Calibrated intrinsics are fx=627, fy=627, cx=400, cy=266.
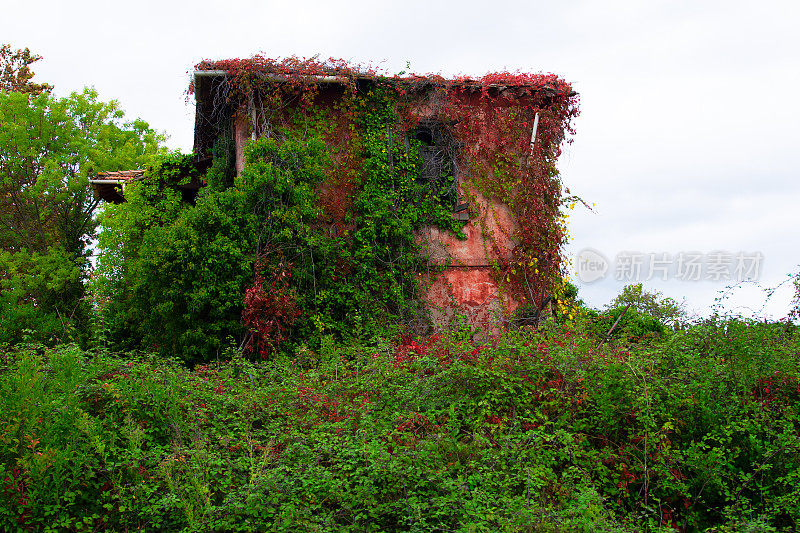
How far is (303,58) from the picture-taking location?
12.0 meters

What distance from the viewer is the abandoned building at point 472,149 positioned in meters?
11.9

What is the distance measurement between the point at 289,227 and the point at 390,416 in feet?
17.6

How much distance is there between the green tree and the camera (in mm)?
21578

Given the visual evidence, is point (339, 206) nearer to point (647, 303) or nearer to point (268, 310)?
point (268, 310)

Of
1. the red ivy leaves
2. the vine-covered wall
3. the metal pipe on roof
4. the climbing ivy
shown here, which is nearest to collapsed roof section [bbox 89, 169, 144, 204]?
the climbing ivy

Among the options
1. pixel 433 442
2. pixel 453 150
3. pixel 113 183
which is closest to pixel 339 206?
pixel 453 150

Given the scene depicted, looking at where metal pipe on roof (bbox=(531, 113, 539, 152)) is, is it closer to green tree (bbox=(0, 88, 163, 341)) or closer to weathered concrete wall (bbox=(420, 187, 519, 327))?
weathered concrete wall (bbox=(420, 187, 519, 327))

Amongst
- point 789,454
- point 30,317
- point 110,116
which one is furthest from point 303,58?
point 110,116

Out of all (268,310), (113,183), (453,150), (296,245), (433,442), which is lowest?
(433,442)

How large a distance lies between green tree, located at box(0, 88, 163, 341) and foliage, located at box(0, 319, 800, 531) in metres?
16.5

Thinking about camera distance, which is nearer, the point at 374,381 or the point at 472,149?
the point at 374,381

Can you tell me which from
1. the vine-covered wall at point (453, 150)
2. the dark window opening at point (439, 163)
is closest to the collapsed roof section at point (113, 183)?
the vine-covered wall at point (453, 150)

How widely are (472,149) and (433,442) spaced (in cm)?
834

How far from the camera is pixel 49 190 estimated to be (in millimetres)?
23016
